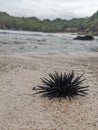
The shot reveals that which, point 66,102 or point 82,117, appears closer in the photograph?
point 82,117

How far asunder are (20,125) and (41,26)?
14911 centimetres

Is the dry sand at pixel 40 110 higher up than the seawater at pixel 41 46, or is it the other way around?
the dry sand at pixel 40 110

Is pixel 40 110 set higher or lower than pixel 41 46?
higher

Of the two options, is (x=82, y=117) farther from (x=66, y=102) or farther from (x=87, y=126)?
(x=66, y=102)

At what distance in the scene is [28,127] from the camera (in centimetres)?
623

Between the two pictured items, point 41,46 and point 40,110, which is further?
point 41,46

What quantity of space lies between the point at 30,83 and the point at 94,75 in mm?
2795

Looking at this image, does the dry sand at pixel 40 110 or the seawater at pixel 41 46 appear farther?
the seawater at pixel 41 46

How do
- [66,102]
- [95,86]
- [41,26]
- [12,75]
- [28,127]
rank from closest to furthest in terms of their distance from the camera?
[28,127] < [66,102] < [95,86] < [12,75] < [41,26]

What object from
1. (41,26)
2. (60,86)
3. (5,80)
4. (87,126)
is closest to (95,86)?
(60,86)

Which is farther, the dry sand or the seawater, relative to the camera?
the seawater

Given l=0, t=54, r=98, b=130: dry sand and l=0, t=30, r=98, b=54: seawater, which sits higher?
l=0, t=54, r=98, b=130: dry sand

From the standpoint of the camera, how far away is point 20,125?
6.32m

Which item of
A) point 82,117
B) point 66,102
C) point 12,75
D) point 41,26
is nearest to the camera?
point 82,117
